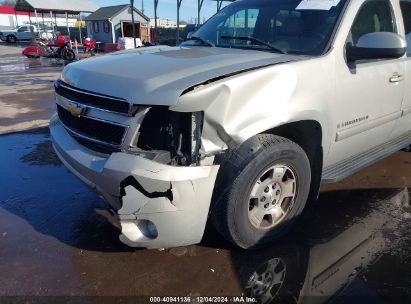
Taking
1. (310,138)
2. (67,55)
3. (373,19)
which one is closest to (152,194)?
(310,138)

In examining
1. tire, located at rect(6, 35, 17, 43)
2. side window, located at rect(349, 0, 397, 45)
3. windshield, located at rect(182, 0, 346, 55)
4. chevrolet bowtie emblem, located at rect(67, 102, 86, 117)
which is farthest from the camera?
tire, located at rect(6, 35, 17, 43)

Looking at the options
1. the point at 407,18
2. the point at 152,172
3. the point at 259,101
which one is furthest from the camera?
the point at 407,18

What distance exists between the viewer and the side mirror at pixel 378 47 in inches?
119

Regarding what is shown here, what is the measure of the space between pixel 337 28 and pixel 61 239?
2.87 metres

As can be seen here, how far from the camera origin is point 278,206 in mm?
3010

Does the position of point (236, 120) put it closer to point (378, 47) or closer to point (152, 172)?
point (152, 172)

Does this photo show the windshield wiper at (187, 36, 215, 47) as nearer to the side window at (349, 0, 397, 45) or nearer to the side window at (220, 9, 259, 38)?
the side window at (220, 9, 259, 38)

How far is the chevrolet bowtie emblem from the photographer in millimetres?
2692

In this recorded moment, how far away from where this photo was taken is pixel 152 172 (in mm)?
2234

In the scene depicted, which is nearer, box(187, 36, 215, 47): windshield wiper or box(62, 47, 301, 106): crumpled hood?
box(62, 47, 301, 106): crumpled hood

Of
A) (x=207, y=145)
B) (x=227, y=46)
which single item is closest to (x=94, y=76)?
(x=207, y=145)

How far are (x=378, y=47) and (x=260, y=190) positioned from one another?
1.50 meters

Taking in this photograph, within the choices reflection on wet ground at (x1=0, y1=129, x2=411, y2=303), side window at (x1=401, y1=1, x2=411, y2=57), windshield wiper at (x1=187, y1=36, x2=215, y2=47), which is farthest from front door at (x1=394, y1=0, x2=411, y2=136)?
windshield wiper at (x1=187, y1=36, x2=215, y2=47)

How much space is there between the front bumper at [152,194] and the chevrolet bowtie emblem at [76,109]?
1.05 feet
